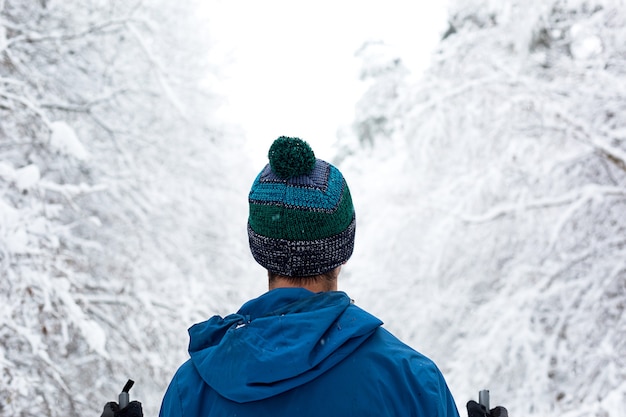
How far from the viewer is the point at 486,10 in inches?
286

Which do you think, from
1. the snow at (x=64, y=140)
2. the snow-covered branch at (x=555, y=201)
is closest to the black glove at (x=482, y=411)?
the snow at (x=64, y=140)

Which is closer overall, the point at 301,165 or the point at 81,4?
the point at 301,165

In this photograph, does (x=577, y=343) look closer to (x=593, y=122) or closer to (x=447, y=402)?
(x=593, y=122)

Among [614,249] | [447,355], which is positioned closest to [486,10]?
[614,249]

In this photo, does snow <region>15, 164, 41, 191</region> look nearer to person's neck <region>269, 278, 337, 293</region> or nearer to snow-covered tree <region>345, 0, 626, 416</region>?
person's neck <region>269, 278, 337, 293</region>

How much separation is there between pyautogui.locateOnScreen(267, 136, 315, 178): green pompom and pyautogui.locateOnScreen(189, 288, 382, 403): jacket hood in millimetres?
250

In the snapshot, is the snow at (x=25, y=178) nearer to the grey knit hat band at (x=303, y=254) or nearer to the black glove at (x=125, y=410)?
the black glove at (x=125, y=410)

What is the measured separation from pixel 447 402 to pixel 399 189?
705cm

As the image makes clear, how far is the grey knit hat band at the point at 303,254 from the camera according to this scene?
133 cm

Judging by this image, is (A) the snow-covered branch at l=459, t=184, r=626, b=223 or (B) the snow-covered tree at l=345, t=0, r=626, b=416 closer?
(A) the snow-covered branch at l=459, t=184, r=626, b=223

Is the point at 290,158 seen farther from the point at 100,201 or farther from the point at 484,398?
the point at 100,201

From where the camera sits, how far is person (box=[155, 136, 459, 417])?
118 cm

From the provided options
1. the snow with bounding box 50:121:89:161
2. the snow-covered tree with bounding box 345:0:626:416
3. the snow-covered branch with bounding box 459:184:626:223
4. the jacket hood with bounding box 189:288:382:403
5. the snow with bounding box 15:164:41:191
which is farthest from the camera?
the snow-covered tree with bounding box 345:0:626:416

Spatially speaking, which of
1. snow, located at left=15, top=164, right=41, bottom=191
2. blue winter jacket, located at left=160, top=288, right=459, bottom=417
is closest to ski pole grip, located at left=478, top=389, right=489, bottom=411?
blue winter jacket, located at left=160, top=288, right=459, bottom=417
